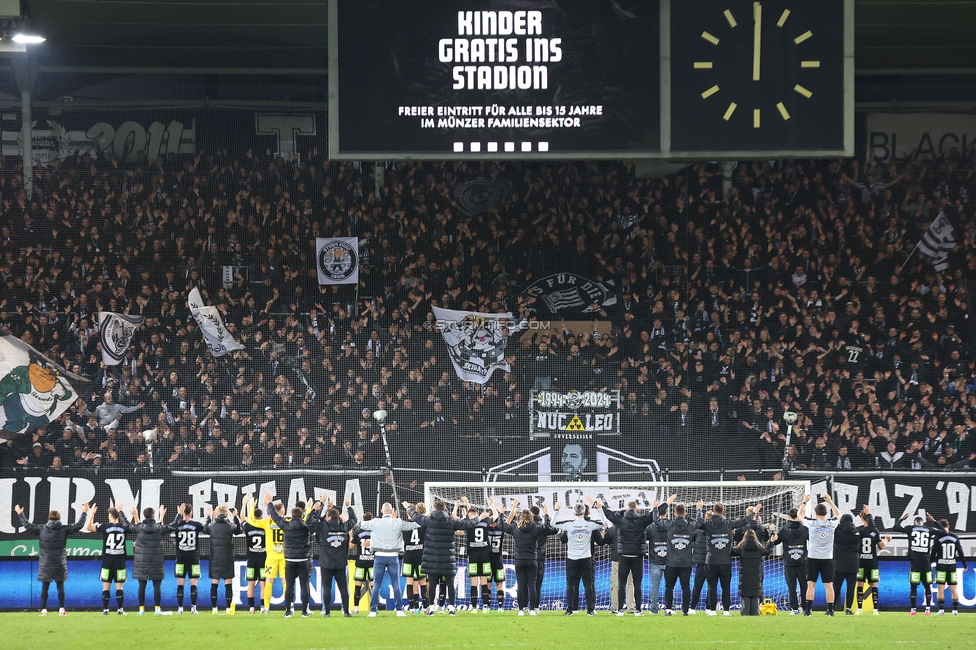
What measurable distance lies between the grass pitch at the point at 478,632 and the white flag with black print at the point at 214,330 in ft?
19.8

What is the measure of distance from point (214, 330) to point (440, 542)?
7.30 meters

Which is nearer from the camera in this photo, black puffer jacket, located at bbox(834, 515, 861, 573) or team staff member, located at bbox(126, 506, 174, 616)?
black puffer jacket, located at bbox(834, 515, 861, 573)

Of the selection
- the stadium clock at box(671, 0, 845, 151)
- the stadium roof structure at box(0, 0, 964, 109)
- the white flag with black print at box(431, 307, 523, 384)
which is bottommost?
the white flag with black print at box(431, 307, 523, 384)

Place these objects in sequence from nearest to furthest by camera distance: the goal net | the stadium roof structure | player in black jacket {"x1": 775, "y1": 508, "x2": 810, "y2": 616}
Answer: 1. player in black jacket {"x1": 775, "y1": 508, "x2": 810, "y2": 616}
2. the goal net
3. the stadium roof structure

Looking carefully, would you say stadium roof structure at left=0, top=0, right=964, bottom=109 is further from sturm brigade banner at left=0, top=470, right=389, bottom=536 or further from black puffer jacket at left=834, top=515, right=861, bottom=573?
black puffer jacket at left=834, top=515, right=861, bottom=573

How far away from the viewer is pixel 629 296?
793 inches

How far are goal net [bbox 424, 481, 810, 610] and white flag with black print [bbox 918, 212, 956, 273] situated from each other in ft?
19.0

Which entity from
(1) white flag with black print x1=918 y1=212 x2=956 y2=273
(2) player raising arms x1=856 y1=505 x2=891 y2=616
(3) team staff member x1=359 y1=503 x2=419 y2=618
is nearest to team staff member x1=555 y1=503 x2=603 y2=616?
(3) team staff member x1=359 y1=503 x2=419 y2=618

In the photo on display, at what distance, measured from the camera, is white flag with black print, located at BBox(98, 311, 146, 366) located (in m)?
19.5

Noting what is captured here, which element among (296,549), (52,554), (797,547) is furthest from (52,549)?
(797,547)

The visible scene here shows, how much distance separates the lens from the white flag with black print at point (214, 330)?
19.7 m

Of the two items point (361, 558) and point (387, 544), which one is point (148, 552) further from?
point (387, 544)

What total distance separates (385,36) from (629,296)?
33.8 ft

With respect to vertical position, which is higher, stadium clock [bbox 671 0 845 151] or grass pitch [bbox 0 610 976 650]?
stadium clock [bbox 671 0 845 151]
